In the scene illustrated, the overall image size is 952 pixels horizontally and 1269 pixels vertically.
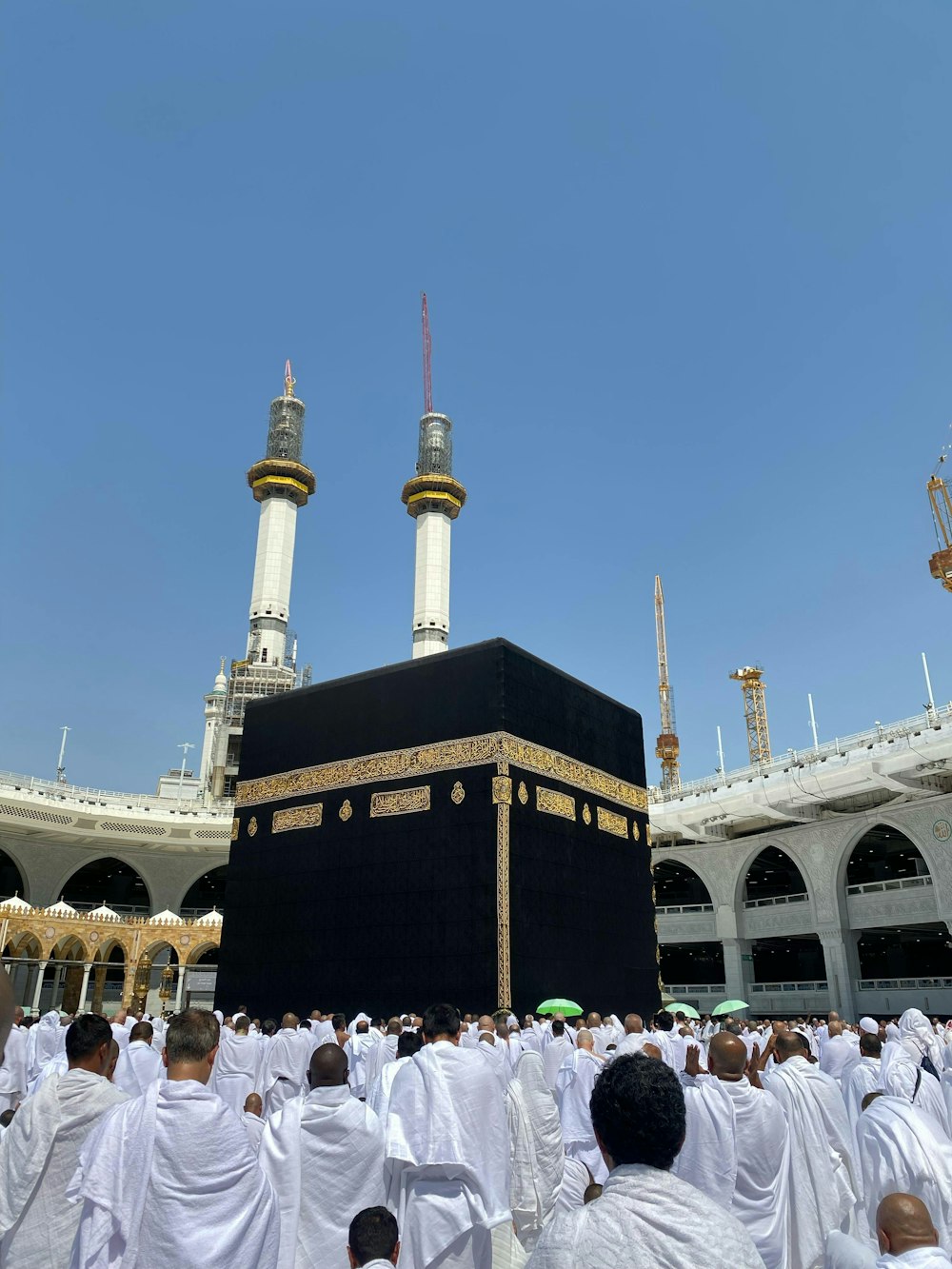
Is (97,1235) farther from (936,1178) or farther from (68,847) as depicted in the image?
(68,847)

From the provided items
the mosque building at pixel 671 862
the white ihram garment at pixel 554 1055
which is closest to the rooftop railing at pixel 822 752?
the mosque building at pixel 671 862

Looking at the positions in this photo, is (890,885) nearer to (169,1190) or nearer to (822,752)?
(822,752)

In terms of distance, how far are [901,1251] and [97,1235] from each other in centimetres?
174

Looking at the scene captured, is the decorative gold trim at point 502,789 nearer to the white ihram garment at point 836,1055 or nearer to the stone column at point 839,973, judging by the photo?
the white ihram garment at point 836,1055

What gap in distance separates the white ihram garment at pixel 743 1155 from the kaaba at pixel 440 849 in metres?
7.83

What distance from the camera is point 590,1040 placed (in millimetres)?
5816

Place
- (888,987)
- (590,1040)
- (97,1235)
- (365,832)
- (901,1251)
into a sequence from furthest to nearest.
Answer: (888,987), (365,832), (590,1040), (97,1235), (901,1251)

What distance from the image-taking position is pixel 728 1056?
340cm

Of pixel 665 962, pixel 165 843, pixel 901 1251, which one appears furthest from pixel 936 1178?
pixel 665 962

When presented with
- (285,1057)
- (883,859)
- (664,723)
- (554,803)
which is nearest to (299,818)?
(554,803)

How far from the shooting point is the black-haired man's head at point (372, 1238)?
94.7 inches

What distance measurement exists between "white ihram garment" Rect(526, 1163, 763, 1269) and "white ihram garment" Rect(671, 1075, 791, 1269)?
2196mm

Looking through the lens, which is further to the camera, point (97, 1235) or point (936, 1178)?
point (936, 1178)

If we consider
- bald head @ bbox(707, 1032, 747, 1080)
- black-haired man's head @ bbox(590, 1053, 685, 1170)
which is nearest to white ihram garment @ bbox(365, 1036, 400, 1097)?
bald head @ bbox(707, 1032, 747, 1080)
